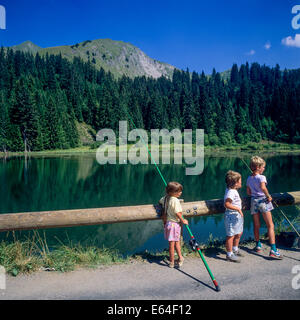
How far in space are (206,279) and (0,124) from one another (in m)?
77.9

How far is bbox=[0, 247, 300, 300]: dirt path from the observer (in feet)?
12.8

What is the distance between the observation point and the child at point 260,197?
5.30 meters

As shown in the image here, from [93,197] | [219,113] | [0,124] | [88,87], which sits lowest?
[93,197]

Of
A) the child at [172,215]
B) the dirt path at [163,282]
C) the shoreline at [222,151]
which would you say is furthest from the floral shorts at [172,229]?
the shoreline at [222,151]

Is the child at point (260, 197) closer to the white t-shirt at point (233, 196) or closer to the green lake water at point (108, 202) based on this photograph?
the white t-shirt at point (233, 196)

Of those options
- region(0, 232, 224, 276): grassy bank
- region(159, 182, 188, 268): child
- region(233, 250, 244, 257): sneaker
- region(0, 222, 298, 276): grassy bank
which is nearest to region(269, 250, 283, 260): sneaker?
region(233, 250, 244, 257): sneaker

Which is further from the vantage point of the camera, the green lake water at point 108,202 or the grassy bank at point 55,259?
the green lake water at point 108,202

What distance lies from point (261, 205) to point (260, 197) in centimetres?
17

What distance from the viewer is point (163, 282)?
14.2ft

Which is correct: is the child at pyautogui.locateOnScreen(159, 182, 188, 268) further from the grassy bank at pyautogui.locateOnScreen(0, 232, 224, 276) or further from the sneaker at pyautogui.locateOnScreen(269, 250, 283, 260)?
the sneaker at pyautogui.locateOnScreen(269, 250, 283, 260)

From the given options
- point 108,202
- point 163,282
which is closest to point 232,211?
point 163,282
